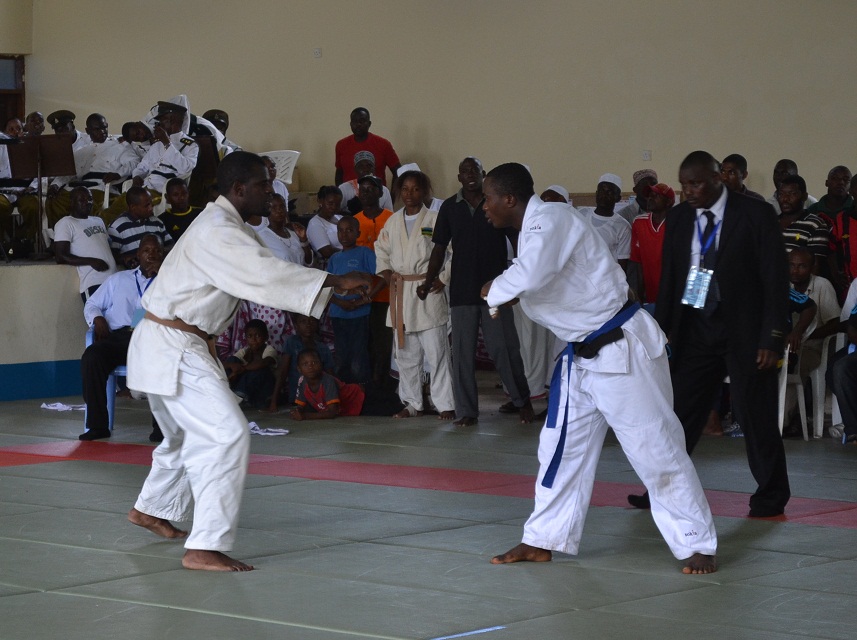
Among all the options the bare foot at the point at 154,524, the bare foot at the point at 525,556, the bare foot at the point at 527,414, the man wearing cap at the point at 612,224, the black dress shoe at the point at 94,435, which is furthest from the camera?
the man wearing cap at the point at 612,224

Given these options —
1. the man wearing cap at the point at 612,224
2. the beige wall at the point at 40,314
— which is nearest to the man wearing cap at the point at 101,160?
the beige wall at the point at 40,314

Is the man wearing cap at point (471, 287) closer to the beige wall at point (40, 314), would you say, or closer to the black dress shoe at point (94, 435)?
Result: the black dress shoe at point (94, 435)

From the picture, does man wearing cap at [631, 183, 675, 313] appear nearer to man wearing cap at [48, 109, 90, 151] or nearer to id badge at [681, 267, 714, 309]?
id badge at [681, 267, 714, 309]

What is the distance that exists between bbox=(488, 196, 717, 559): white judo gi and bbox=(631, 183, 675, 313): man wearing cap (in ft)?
14.9

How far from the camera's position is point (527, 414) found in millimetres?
9516

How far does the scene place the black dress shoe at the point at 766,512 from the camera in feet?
20.0

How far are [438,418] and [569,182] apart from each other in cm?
401

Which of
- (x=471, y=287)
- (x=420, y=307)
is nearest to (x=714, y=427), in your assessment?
(x=471, y=287)

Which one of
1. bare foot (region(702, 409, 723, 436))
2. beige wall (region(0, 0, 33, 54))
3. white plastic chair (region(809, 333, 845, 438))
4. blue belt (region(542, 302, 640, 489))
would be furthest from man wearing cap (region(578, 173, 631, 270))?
Result: beige wall (region(0, 0, 33, 54))

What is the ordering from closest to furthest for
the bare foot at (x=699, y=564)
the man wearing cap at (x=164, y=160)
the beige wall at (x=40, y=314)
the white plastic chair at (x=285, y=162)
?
the bare foot at (x=699, y=564) < the beige wall at (x=40, y=314) < the man wearing cap at (x=164, y=160) < the white plastic chair at (x=285, y=162)

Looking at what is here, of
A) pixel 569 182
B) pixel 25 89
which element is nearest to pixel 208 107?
pixel 25 89

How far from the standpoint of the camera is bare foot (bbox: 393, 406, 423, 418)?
9.99 metres

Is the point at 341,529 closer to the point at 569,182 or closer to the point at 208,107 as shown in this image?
the point at 569,182

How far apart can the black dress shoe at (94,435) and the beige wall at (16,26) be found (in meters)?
10.7
